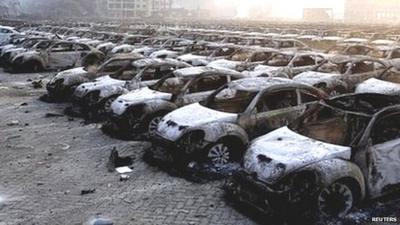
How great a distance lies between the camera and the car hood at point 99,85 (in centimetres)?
1294

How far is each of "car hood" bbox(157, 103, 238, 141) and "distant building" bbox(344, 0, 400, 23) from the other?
93.9 metres

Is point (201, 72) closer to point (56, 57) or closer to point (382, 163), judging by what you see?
point (382, 163)

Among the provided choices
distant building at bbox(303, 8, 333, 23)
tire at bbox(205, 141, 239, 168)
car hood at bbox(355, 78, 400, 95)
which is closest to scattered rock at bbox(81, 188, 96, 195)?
tire at bbox(205, 141, 239, 168)

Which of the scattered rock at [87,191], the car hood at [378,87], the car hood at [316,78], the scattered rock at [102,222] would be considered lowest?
the scattered rock at [102,222]

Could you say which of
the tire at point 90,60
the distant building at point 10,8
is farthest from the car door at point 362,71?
the distant building at point 10,8

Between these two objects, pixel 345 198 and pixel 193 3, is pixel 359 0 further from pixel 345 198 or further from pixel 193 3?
pixel 345 198

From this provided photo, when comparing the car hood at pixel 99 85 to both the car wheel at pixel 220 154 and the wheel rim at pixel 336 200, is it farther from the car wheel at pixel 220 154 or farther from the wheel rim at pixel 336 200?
the wheel rim at pixel 336 200

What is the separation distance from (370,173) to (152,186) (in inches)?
131

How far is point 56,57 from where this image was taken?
22688mm

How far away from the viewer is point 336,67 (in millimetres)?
13992

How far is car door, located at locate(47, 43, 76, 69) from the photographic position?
74.3 ft

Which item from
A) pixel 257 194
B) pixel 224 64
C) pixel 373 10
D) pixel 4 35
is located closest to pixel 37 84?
pixel 224 64

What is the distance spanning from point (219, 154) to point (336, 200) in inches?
98.7

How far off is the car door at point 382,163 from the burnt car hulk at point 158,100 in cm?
464
